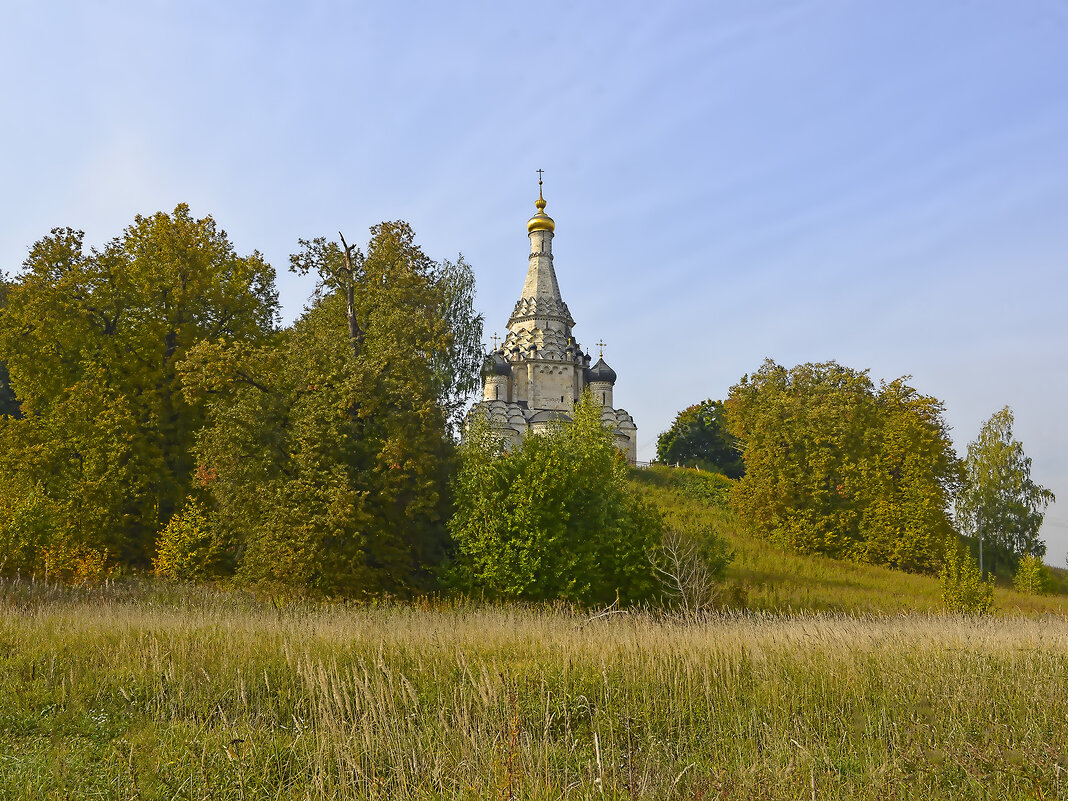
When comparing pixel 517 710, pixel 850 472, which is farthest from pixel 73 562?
pixel 850 472

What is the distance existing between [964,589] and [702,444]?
55.1 meters

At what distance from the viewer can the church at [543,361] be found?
2702 inches

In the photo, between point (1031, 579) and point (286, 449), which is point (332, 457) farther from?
point (1031, 579)

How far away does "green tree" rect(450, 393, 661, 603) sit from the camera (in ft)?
61.1

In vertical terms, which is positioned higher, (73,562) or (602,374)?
(602,374)

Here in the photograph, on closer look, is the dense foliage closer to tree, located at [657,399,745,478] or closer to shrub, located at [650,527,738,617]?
shrub, located at [650,527,738,617]

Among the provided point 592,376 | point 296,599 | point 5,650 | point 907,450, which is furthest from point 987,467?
point 5,650

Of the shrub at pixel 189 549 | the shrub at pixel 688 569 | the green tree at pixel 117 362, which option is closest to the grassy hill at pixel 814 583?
the shrub at pixel 688 569

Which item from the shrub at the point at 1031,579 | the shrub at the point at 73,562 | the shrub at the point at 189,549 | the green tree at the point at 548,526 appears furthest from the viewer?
the shrub at the point at 1031,579

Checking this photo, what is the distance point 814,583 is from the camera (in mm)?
27375

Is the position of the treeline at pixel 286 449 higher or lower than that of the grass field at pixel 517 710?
higher

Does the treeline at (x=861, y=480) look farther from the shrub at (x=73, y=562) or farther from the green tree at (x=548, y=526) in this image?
the shrub at (x=73, y=562)

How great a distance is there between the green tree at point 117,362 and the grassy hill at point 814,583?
1625cm

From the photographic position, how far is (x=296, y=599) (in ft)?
55.7
